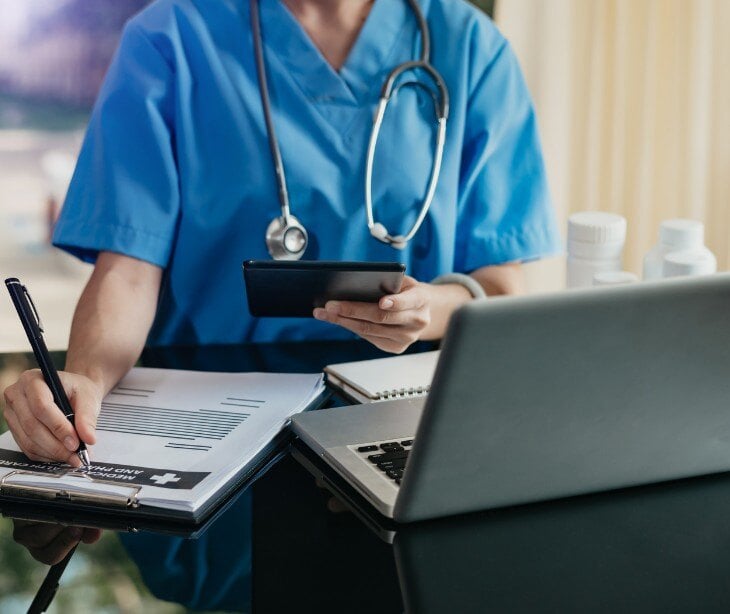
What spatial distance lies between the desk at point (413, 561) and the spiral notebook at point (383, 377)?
21cm

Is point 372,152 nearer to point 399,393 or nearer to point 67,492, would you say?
point 399,393

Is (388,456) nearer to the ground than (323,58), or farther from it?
nearer to the ground

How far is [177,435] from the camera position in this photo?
0.82 meters

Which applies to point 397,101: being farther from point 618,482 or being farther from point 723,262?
point 723,262

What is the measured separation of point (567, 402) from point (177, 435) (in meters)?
0.34

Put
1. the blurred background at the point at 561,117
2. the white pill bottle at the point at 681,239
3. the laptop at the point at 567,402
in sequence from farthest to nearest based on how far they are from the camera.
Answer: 1. the blurred background at the point at 561,117
2. the white pill bottle at the point at 681,239
3. the laptop at the point at 567,402

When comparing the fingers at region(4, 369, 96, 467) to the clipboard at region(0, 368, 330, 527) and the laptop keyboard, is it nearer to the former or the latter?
the clipboard at region(0, 368, 330, 527)

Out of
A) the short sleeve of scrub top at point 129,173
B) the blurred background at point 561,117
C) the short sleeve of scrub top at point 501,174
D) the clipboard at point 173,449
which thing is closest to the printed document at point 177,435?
the clipboard at point 173,449

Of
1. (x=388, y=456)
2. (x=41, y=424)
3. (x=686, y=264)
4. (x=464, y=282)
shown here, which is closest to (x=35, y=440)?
(x=41, y=424)

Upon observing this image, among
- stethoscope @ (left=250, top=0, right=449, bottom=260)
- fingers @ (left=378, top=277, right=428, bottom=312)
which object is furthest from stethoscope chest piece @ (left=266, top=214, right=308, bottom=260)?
fingers @ (left=378, top=277, right=428, bottom=312)

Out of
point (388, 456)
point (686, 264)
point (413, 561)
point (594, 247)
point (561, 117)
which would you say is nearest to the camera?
point (413, 561)

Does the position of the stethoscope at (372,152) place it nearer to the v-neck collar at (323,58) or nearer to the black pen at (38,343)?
the v-neck collar at (323,58)

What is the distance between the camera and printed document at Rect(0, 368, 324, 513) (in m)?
0.71

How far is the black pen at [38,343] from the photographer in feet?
2.47
